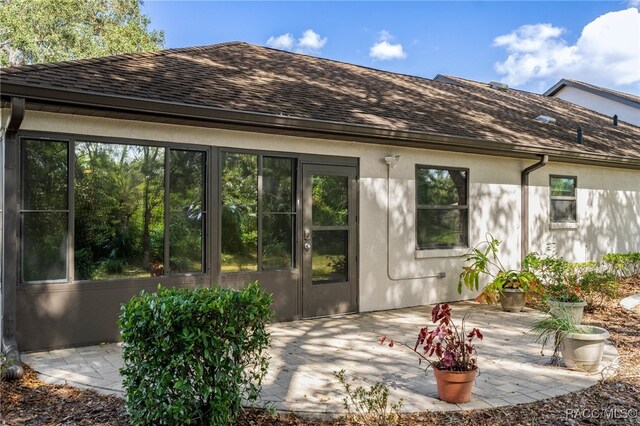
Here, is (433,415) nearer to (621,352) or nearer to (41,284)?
(621,352)

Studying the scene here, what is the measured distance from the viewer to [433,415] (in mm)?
3668

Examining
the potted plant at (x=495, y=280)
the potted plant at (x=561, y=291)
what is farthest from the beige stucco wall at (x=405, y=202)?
the potted plant at (x=561, y=291)

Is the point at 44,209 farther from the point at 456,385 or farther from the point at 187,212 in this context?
the point at 456,385

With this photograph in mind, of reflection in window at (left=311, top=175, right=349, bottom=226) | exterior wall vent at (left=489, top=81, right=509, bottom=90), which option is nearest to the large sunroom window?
reflection in window at (left=311, top=175, right=349, bottom=226)

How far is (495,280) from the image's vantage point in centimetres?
806

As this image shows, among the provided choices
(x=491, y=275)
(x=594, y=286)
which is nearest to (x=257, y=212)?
(x=491, y=275)

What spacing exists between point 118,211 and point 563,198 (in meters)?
8.79

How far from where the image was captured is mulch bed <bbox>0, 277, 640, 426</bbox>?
356cm

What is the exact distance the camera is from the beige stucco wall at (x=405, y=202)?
6.20 m

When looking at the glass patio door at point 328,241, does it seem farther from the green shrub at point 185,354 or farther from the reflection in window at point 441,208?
the green shrub at point 185,354

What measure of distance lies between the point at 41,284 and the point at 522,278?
657 centimetres

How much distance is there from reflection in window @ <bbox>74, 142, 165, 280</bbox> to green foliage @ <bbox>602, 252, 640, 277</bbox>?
29.4ft

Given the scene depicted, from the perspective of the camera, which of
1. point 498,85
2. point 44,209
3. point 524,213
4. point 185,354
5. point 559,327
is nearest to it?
point 185,354

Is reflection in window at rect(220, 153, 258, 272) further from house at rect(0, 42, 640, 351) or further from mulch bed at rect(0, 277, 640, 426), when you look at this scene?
mulch bed at rect(0, 277, 640, 426)
